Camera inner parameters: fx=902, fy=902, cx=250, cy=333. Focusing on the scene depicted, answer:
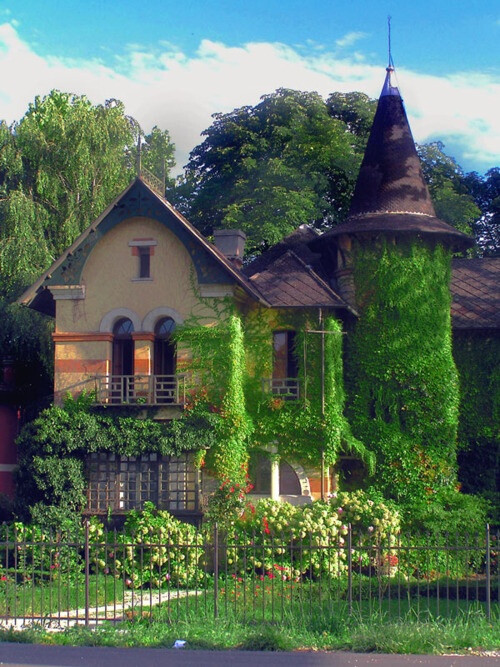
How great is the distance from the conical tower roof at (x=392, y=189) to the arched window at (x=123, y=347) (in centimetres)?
587

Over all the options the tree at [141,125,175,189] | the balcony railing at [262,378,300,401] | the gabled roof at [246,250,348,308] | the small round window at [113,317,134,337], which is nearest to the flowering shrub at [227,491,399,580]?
the balcony railing at [262,378,300,401]

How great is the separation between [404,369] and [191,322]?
5661mm

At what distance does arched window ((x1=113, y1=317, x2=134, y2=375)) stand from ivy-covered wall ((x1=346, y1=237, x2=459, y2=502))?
5806 millimetres

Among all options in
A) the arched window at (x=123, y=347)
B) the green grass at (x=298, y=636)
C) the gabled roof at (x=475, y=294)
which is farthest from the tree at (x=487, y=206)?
the green grass at (x=298, y=636)

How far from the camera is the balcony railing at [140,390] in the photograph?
21.9m

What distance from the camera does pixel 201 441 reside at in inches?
846

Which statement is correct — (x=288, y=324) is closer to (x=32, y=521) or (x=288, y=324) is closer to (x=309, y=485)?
(x=309, y=485)

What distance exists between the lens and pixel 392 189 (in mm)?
24641

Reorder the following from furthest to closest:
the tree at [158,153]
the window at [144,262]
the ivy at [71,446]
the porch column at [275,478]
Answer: the tree at [158,153]
the window at [144,262]
the porch column at [275,478]
the ivy at [71,446]

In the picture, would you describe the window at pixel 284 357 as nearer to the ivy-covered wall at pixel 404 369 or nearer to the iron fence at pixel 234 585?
the ivy-covered wall at pixel 404 369

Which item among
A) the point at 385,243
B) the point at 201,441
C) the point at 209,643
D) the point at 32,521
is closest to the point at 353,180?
the point at 385,243

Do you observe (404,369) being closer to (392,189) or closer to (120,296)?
(392,189)

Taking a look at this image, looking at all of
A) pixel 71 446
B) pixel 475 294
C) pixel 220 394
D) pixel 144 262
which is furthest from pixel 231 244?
pixel 71 446

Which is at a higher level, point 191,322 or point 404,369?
point 191,322
